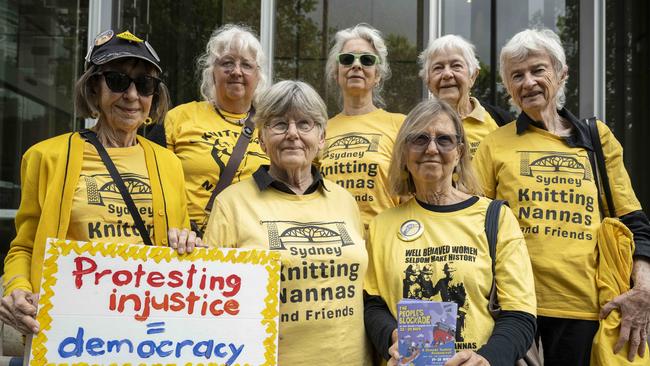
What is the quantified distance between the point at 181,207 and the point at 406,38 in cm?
515

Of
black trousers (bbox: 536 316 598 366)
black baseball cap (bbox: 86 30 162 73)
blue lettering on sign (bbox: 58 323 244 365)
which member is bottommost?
black trousers (bbox: 536 316 598 366)

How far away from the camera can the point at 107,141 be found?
9.49ft

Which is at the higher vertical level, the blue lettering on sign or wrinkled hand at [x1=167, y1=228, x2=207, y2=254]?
wrinkled hand at [x1=167, y1=228, x2=207, y2=254]

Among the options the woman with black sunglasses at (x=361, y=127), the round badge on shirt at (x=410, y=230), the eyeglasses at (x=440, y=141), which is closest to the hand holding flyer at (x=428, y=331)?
the round badge on shirt at (x=410, y=230)

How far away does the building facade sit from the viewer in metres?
7.34

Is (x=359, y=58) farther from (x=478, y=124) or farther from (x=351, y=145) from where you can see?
(x=478, y=124)

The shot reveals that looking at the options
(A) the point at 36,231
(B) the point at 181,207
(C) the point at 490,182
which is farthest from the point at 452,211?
(A) the point at 36,231

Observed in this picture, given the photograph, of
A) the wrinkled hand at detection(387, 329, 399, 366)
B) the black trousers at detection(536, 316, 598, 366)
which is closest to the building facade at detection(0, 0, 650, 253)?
the black trousers at detection(536, 316, 598, 366)

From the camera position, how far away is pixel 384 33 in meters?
7.55

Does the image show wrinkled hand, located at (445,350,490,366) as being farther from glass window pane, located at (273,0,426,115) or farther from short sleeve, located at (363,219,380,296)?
glass window pane, located at (273,0,426,115)

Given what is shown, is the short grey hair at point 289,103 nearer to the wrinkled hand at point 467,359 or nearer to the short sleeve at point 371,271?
the short sleeve at point 371,271

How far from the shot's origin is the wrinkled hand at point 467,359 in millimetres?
2254

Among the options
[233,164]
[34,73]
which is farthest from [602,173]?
[34,73]

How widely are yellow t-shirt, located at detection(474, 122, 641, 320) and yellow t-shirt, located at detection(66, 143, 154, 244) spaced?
176 cm
